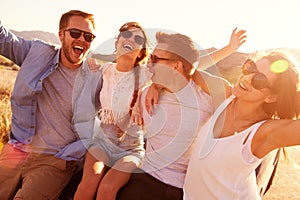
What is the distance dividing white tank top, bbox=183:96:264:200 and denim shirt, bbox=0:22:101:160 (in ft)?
3.90

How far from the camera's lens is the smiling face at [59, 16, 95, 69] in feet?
12.9

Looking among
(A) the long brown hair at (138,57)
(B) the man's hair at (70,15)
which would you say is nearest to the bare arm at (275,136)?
(A) the long brown hair at (138,57)

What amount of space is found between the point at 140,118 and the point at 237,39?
3.31 ft

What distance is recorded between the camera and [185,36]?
11.0 feet

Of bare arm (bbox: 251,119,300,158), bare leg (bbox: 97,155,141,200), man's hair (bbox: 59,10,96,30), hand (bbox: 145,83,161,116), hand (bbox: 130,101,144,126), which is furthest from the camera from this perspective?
man's hair (bbox: 59,10,96,30)

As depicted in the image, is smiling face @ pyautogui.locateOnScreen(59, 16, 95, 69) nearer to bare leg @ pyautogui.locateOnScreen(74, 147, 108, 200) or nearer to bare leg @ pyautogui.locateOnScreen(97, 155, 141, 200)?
bare leg @ pyautogui.locateOnScreen(74, 147, 108, 200)

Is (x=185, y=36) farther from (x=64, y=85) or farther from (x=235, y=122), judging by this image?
(x=64, y=85)

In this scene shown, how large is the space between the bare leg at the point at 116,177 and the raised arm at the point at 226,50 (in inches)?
37.3

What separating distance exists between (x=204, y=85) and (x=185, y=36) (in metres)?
0.40

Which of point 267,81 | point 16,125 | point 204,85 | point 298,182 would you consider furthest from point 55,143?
point 298,182

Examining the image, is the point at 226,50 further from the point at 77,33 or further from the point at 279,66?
the point at 77,33

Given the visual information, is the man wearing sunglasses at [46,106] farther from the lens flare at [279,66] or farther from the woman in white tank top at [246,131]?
the lens flare at [279,66]

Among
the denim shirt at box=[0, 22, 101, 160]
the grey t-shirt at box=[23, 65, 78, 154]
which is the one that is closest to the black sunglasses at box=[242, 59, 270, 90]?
the denim shirt at box=[0, 22, 101, 160]

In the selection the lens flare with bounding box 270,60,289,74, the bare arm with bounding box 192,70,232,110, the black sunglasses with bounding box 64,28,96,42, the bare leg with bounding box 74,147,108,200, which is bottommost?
the bare leg with bounding box 74,147,108,200
